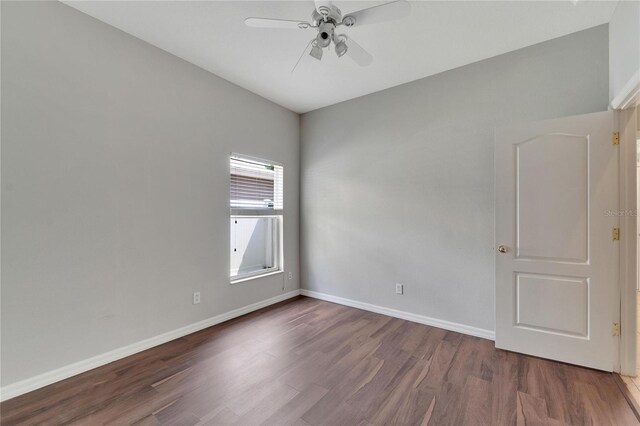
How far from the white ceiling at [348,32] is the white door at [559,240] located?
0.83 meters

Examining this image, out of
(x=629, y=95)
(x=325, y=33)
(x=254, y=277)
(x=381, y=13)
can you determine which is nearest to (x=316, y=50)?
(x=325, y=33)

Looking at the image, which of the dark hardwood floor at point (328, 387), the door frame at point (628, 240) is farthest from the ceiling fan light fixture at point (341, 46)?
the dark hardwood floor at point (328, 387)

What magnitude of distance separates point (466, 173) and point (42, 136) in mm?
3706

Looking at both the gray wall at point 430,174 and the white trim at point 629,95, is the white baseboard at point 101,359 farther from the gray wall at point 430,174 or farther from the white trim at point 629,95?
the white trim at point 629,95

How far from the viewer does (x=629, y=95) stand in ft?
6.33

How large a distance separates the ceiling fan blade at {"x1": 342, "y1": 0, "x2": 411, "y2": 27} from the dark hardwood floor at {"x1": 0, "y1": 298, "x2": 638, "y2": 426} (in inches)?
97.3

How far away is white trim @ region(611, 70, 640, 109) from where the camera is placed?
1.79 metres

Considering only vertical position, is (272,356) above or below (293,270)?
below

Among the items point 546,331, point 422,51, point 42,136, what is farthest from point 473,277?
point 42,136

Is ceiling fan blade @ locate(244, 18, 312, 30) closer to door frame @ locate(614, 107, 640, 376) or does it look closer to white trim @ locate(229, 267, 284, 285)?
door frame @ locate(614, 107, 640, 376)

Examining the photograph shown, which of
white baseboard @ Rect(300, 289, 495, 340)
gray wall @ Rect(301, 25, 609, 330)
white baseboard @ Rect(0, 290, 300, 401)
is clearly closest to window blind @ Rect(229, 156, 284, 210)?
gray wall @ Rect(301, 25, 609, 330)

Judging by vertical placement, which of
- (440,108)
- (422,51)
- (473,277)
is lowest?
(473,277)

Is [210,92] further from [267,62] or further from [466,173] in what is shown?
[466,173]

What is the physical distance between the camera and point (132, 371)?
2.21m
